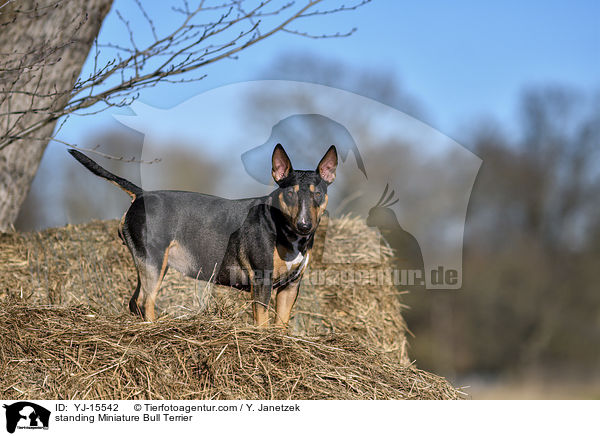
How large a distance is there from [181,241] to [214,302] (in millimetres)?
525

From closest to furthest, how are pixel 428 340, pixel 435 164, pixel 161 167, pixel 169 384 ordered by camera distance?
pixel 169 384
pixel 161 167
pixel 435 164
pixel 428 340

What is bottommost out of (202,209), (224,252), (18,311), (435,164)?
(18,311)

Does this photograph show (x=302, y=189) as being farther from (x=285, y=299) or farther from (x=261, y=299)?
(x=285, y=299)

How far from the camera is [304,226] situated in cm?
378

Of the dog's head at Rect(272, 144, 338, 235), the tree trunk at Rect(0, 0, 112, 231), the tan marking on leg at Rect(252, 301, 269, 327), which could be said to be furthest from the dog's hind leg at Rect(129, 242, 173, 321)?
the tree trunk at Rect(0, 0, 112, 231)

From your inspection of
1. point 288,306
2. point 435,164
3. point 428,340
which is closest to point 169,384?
point 288,306

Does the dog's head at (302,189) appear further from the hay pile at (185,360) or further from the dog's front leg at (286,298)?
the hay pile at (185,360)

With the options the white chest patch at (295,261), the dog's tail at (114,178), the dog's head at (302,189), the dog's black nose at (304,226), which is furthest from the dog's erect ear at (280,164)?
the dog's tail at (114,178)

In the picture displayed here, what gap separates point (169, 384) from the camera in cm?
345

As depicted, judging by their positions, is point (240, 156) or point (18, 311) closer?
point (18, 311)

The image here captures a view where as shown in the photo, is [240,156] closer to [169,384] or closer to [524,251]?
[169,384]

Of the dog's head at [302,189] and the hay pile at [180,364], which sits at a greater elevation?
the dog's head at [302,189]
